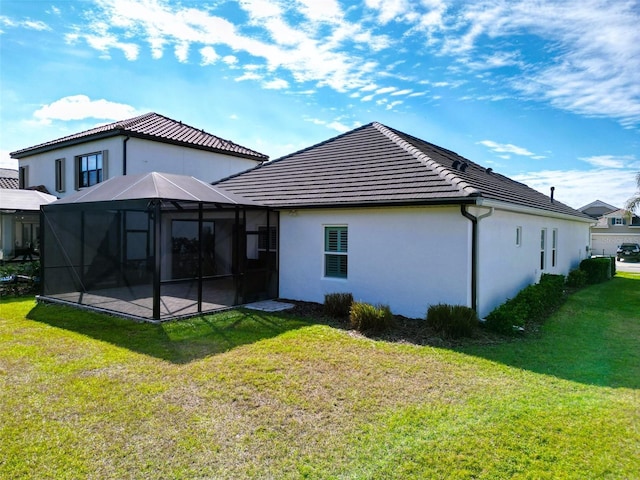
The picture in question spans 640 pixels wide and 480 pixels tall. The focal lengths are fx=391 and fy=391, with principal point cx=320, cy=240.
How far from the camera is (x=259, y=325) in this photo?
338 inches

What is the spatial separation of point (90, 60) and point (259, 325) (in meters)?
10.6

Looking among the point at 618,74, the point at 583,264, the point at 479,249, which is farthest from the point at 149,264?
the point at 583,264

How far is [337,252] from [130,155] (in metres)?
10.00

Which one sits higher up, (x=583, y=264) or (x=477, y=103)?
(x=477, y=103)

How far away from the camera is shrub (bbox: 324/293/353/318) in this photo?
9.38m

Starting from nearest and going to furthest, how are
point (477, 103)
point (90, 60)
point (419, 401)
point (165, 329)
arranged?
1. point (419, 401)
2. point (165, 329)
3. point (90, 60)
4. point (477, 103)

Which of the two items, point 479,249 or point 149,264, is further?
point 149,264

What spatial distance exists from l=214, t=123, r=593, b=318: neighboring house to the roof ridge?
4 cm

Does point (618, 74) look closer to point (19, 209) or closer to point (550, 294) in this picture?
point (550, 294)

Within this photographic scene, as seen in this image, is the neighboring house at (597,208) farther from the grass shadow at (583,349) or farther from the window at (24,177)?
the window at (24,177)

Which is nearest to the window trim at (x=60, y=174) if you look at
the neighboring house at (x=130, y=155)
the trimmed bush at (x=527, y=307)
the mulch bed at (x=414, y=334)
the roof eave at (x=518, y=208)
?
the neighboring house at (x=130, y=155)

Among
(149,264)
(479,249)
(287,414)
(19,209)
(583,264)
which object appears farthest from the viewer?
(583,264)

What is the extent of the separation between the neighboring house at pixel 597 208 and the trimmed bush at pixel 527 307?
5310cm

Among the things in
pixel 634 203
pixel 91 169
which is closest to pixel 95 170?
pixel 91 169
